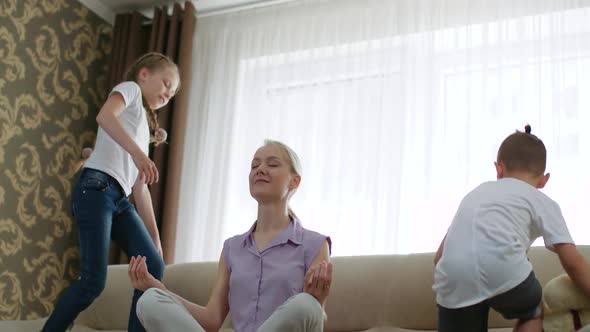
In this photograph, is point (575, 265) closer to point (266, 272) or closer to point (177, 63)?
point (266, 272)

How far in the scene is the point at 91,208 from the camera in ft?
7.49

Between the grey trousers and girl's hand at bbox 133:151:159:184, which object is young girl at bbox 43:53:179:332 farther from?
the grey trousers

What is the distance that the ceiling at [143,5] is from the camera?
173 inches

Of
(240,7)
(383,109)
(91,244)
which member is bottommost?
(91,244)

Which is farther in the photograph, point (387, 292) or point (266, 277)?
point (387, 292)

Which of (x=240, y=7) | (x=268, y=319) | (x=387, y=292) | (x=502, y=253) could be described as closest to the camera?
(x=268, y=319)

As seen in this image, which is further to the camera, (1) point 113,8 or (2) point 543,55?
(1) point 113,8

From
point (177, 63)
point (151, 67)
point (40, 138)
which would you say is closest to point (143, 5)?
point (177, 63)

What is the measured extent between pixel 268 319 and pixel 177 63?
2950 millimetres

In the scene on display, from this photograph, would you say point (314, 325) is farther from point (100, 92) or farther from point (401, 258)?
point (100, 92)

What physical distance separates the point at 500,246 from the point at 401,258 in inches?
26.7

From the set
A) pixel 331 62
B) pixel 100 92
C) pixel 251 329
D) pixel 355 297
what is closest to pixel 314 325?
pixel 251 329

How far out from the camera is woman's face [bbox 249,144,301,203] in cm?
203

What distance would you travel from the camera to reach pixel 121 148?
240 centimetres
